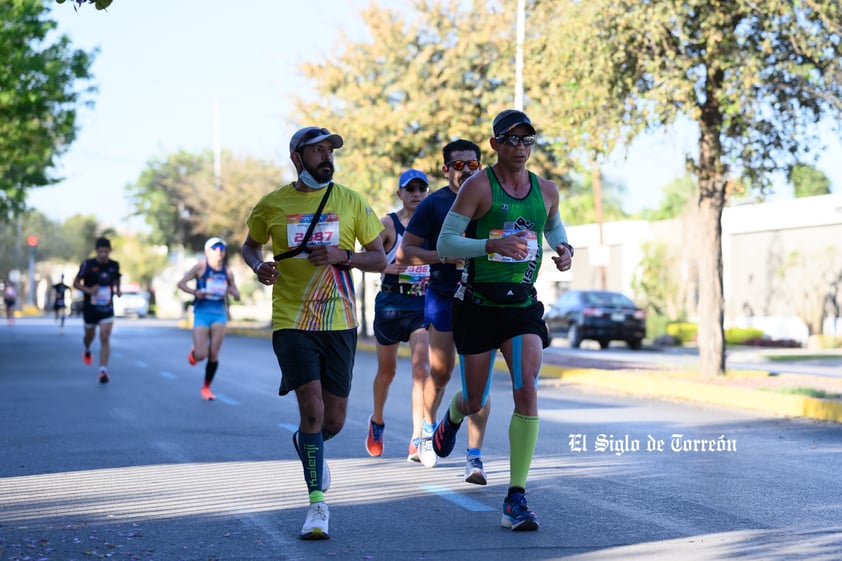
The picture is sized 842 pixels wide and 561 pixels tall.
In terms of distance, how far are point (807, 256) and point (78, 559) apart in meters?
34.3

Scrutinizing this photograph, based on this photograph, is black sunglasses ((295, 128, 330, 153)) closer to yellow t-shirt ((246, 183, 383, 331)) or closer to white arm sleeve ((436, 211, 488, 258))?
yellow t-shirt ((246, 183, 383, 331))

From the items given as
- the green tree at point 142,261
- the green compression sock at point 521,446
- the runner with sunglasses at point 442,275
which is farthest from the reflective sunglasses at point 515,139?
the green tree at point 142,261

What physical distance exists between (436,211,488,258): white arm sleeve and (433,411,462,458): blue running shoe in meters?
1.43

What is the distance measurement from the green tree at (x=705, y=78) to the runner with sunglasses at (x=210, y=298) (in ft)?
19.3

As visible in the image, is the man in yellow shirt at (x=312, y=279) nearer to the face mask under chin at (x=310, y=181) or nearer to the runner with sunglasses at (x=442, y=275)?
the face mask under chin at (x=310, y=181)

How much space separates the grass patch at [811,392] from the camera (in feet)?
49.3

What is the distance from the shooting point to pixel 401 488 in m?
8.42

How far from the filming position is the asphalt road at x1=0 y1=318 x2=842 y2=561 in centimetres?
650

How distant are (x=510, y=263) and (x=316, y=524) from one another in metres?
1.71

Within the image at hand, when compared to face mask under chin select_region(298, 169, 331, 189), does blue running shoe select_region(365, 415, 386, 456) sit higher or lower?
lower

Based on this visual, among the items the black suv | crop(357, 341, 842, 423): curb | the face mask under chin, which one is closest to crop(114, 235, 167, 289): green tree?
the black suv

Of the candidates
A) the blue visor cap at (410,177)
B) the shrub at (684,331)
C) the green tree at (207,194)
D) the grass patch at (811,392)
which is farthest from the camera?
the green tree at (207,194)

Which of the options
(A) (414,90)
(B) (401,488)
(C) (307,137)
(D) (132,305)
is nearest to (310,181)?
(C) (307,137)

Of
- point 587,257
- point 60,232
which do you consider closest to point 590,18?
point 587,257
